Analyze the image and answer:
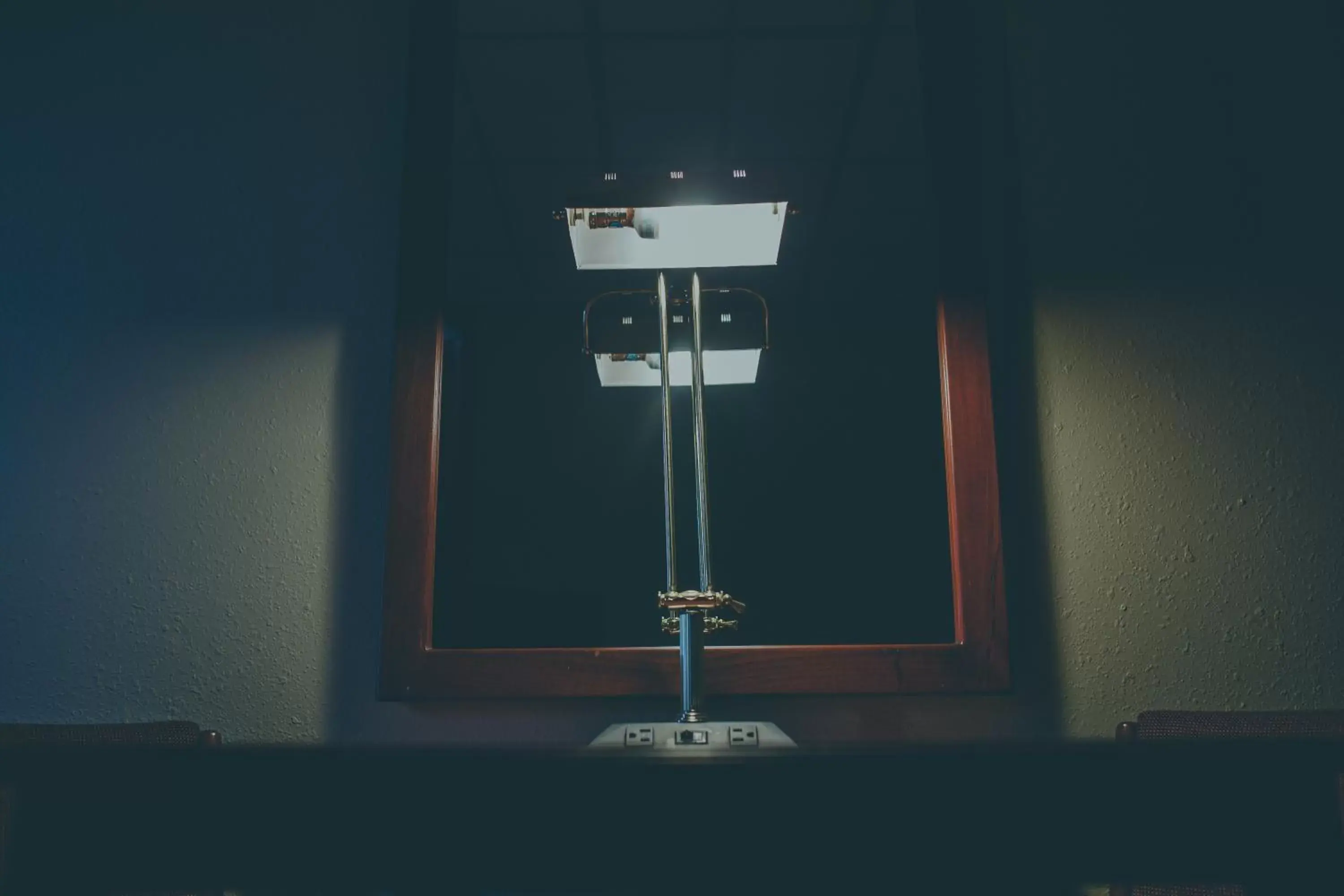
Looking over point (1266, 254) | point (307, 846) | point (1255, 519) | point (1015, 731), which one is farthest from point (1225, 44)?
point (307, 846)

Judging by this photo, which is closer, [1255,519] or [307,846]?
[307,846]

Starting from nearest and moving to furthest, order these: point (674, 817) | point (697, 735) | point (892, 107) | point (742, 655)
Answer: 1. point (674, 817)
2. point (697, 735)
3. point (742, 655)
4. point (892, 107)

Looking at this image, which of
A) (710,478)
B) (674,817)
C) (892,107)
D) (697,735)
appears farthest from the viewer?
(892,107)

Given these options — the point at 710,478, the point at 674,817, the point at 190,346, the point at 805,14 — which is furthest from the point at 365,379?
the point at 674,817

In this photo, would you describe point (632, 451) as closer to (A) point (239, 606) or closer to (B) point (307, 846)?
(A) point (239, 606)

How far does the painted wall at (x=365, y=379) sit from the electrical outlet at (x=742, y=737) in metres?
0.29

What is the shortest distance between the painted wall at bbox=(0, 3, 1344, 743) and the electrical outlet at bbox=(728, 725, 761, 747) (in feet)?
0.95

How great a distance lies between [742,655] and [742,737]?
305mm

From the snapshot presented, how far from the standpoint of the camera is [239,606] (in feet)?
5.35

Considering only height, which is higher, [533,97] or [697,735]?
[533,97]

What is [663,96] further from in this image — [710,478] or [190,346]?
[190,346]

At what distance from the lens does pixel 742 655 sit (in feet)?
5.09

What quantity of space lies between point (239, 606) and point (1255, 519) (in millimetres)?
1716

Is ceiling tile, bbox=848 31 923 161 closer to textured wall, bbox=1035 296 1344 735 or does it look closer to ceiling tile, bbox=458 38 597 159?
textured wall, bbox=1035 296 1344 735
